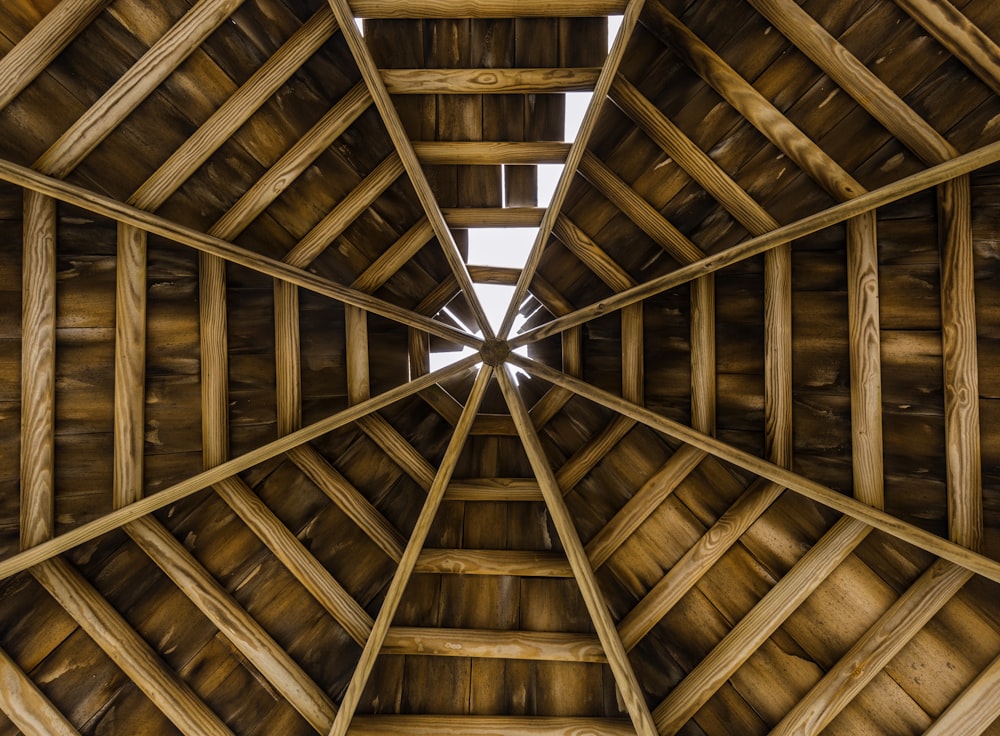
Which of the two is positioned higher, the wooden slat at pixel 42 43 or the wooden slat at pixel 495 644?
the wooden slat at pixel 42 43

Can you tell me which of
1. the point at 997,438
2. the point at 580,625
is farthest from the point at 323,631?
the point at 997,438

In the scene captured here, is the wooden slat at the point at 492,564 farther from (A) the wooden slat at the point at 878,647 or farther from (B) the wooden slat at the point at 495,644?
(A) the wooden slat at the point at 878,647

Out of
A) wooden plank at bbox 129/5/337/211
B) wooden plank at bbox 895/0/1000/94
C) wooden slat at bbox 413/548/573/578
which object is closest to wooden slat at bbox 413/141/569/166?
wooden plank at bbox 129/5/337/211

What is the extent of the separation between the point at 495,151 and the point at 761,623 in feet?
15.1

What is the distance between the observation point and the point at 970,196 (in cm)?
427

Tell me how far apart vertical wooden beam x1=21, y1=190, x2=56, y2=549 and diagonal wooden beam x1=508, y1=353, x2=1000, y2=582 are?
3.85 meters

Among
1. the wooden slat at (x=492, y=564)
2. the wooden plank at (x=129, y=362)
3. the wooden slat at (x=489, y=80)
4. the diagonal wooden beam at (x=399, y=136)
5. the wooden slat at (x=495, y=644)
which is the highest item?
the wooden slat at (x=489, y=80)

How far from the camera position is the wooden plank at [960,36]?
3867 millimetres

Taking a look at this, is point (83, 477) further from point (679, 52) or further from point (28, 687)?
point (679, 52)

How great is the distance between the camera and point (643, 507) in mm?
5082

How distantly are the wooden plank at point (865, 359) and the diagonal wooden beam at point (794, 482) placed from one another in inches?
11.6

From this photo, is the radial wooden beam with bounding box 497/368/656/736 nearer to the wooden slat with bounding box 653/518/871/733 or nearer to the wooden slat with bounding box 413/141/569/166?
the wooden slat with bounding box 653/518/871/733

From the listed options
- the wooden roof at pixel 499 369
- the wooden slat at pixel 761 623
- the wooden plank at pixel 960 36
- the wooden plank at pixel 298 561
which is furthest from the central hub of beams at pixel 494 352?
the wooden plank at pixel 960 36

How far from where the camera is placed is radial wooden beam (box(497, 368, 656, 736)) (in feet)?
14.1
